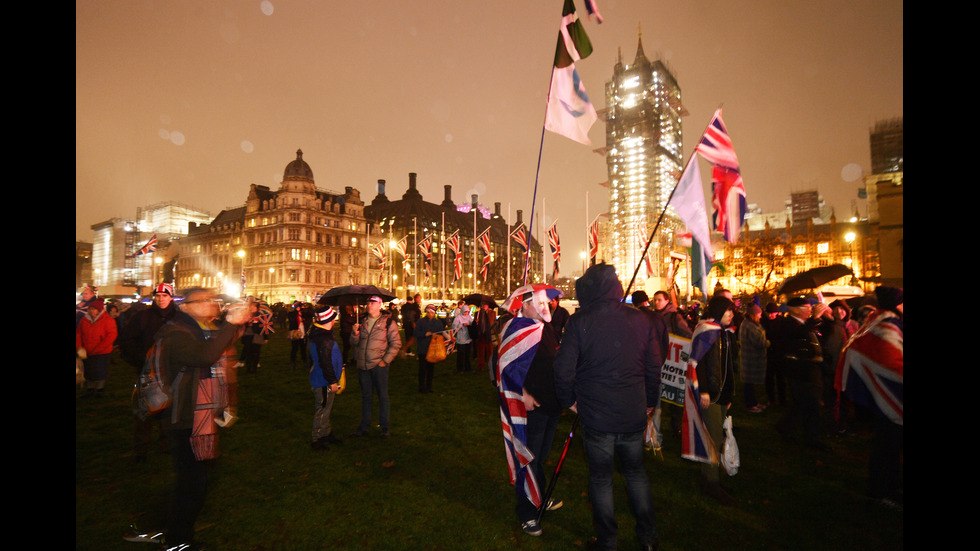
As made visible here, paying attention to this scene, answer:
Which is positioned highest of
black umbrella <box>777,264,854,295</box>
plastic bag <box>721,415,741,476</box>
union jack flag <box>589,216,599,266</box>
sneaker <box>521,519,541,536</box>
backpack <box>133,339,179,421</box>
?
union jack flag <box>589,216,599,266</box>

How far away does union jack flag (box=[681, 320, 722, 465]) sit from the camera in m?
5.07

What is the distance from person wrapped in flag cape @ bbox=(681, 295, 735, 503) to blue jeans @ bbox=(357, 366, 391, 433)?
4.63m

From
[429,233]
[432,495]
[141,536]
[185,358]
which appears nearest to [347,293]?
[432,495]

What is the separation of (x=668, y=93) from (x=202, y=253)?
117365 millimetres

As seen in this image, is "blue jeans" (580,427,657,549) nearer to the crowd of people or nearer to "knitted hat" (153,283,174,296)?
the crowd of people

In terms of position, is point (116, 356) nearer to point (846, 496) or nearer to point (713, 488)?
point (713, 488)

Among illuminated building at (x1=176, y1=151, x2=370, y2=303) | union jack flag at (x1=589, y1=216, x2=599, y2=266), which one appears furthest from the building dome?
union jack flag at (x1=589, y1=216, x2=599, y2=266)

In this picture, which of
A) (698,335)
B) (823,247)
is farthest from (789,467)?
(823,247)

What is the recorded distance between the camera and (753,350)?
8.82m

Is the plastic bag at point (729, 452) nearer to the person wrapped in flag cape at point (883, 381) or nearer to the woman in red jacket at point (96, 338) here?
the person wrapped in flag cape at point (883, 381)

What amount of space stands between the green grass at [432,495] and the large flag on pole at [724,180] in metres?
3.30

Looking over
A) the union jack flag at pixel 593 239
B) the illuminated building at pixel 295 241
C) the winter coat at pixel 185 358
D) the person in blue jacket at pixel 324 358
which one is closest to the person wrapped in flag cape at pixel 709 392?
the person in blue jacket at pixel 324 358

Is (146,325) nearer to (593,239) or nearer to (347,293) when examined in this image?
(347,293)

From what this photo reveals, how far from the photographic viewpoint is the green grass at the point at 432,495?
4430 millimetres
